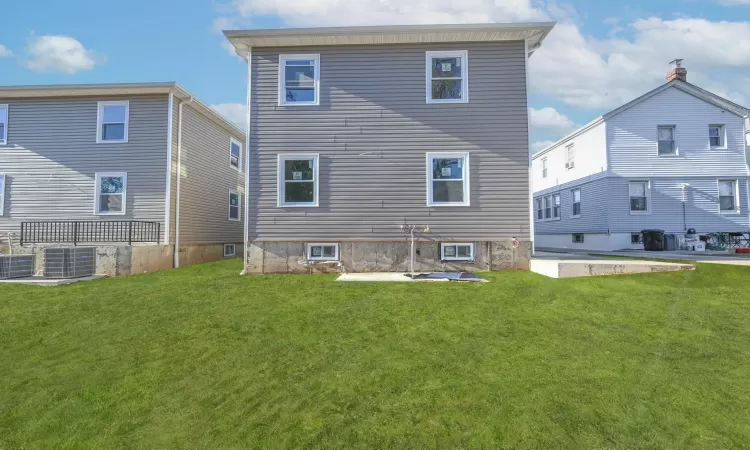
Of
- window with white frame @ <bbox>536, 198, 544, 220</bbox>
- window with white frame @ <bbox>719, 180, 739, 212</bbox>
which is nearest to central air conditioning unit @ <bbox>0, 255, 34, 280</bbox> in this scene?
window with white frame @ <bbox>536, 198, 544, 220</bbox>

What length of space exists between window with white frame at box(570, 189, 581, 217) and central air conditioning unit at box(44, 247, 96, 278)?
2061 cm

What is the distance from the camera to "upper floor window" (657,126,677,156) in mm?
17655

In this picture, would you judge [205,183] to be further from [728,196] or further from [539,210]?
[728,196]

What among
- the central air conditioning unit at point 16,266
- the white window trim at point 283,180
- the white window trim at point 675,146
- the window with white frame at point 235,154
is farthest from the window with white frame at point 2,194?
the white window trim at point 675,146

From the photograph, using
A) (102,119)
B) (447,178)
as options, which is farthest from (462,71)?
(102,119)

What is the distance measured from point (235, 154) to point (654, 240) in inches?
747

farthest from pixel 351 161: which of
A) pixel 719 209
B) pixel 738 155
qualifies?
pixel 738 155

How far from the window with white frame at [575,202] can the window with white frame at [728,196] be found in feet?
18.1

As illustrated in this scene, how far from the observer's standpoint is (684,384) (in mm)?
3883

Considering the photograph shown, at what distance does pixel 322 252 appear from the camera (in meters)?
10.8

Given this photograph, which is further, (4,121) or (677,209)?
(677,209)

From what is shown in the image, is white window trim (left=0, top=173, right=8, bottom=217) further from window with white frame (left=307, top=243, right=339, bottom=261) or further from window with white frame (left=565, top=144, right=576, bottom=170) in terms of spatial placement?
window with white frame (left=565, top=144, right=576, bottom=170)

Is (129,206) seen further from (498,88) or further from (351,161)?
(498,88)

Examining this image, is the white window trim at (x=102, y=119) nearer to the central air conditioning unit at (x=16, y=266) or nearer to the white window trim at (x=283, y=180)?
the central air conditioning unit at (x=16, y=266)
